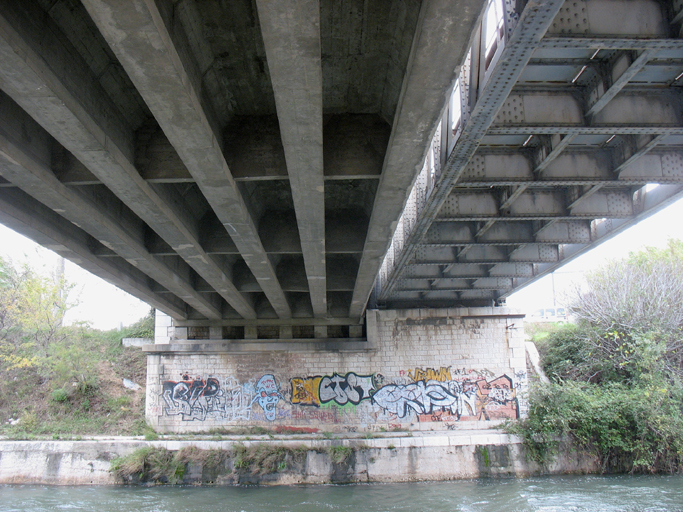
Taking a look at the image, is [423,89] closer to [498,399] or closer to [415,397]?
[415,397]

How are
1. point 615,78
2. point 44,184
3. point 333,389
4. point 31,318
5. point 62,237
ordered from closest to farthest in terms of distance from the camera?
point 615,78 < point 44,184 < point 62,237 < point 333,389 < point 31,318

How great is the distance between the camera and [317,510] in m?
11.9

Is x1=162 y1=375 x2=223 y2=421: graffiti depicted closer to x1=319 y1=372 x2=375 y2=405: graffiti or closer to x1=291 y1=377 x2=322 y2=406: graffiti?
x1=291 y1=377 x2=322 y2=406: graffiti

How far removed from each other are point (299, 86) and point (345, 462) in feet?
44.6

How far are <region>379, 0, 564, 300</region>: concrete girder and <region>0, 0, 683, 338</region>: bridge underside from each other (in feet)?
0.07

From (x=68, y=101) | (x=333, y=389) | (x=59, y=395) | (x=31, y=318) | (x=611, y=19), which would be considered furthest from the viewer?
(x=31, y=318)

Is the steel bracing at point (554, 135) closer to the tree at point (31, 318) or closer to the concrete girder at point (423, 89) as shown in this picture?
the concrete girder at point (423, 89)

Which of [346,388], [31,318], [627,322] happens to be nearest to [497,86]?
[346,388]

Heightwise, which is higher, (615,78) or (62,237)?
(615,78)

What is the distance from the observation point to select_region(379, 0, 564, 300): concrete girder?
427 cm

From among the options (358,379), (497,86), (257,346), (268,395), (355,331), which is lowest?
(268,395)

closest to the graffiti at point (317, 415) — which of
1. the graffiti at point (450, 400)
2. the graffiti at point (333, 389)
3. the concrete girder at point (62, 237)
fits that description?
the graffiti at point (333, 389)

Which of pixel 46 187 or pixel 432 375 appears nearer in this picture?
pixel 46 187

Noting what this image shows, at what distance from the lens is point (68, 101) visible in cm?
457
